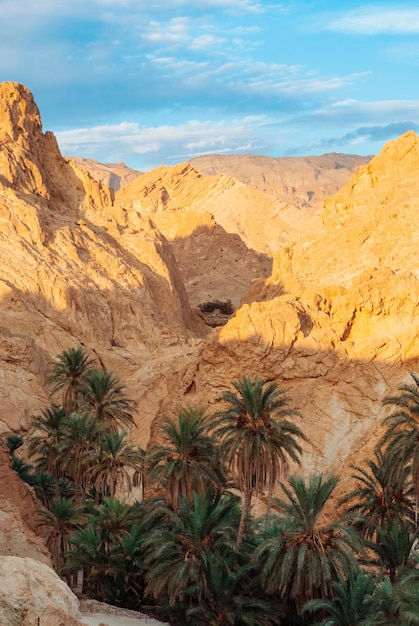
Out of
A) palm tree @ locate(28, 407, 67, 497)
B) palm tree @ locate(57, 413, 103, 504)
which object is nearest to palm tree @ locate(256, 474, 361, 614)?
palm tree @ locate(57, 413, 103, 504)

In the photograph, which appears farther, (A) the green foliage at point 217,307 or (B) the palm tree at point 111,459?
(A) the green foliage at point 217,307

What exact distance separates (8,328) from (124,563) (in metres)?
26.2

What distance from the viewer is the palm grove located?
2853 cm

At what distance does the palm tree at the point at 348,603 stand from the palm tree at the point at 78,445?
13.7 meters

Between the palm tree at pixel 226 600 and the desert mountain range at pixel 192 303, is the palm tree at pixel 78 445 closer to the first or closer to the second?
the desert mountain range at pixel 192 303

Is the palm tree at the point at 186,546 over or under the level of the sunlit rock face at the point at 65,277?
under

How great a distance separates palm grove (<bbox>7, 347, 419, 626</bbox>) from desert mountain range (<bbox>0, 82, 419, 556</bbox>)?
4.81m

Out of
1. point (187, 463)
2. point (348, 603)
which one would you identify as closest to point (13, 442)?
point (187, 463)

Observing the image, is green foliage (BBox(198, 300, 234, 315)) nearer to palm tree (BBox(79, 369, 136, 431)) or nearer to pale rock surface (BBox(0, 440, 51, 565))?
palm tree (BBox(79, 369, 136, 431))

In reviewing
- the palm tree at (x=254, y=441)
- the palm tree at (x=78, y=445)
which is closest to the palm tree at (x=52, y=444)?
the palm tree at (x=78, y=445)

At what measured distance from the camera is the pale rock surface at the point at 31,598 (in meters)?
17.5

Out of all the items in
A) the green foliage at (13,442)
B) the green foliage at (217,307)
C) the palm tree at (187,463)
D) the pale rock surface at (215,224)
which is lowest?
the green foliage at (13,442)

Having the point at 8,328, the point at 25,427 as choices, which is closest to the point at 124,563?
the point at 25,427

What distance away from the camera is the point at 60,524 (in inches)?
1366
